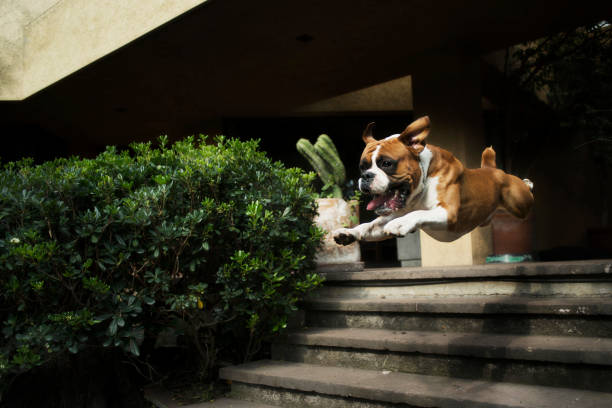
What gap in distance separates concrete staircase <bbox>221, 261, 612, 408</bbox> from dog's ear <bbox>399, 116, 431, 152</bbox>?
1621 millimetres

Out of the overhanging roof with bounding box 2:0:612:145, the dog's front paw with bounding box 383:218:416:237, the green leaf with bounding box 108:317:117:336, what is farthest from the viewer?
the overhanging roof with bounding box 2:0:612:145

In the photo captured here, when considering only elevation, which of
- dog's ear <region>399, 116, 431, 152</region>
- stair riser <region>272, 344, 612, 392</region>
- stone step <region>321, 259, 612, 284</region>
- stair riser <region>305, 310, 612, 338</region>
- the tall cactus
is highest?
the tall cactus

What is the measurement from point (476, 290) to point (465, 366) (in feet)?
2.90

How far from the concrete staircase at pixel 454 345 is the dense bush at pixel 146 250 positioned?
0.43 m

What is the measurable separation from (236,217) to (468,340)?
6.18 feet

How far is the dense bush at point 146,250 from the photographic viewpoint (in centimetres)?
335

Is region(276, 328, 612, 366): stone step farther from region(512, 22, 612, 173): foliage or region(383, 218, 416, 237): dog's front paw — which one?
region(512, 22, 612, 173): foliage

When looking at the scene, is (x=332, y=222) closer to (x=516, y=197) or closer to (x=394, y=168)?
(x=516, y=197)

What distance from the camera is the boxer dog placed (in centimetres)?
152

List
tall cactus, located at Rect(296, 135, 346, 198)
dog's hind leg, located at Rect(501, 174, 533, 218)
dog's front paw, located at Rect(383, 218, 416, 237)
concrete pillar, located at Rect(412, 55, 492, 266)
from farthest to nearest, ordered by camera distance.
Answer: concrete pillar, located at Rect(412, 55, 492, 266) → tall cactus, located at Rect(296, 135, 346, 198) → dog's hind leg, located at Rect(501, 174, 533, 218) → dog's front paw, located at Rect(383, 218, 416, 237)

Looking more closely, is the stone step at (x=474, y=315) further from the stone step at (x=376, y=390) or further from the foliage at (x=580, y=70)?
the foliage at (x=580, y=70)

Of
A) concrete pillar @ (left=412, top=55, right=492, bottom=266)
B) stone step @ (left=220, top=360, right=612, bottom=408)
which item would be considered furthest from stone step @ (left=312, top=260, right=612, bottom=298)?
concrete pillar @ (left=412, top=55, right=492, bottom=266)

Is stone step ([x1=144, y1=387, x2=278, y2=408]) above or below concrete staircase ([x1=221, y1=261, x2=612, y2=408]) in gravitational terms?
below

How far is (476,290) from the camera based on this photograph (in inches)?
152
